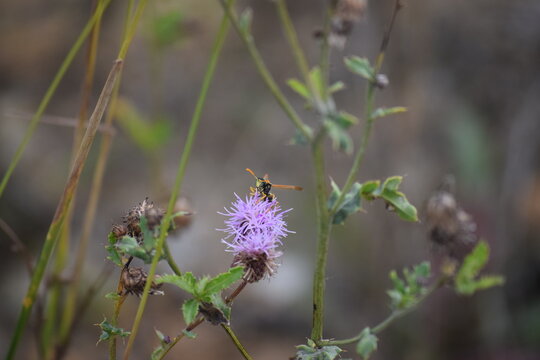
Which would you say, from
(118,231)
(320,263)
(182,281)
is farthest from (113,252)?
(320,263)

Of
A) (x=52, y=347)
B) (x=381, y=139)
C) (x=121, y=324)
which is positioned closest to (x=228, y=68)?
(x=381, y=139)

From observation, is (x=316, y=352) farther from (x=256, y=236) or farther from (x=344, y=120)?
(x=344, y=120)

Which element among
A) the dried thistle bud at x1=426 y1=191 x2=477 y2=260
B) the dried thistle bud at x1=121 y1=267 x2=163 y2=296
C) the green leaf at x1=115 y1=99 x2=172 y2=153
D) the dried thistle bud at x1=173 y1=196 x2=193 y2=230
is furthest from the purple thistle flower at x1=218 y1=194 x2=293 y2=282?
the green leaf at x1=115 y1=99 x2=172 y2=153

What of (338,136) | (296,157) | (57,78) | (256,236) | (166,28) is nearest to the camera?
(338,136)

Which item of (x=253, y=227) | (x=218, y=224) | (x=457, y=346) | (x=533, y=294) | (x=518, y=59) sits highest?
(x=518, y=59)

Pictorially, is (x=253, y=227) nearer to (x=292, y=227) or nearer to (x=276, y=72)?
(x=292, y=227)

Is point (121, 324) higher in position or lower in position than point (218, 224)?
lower
